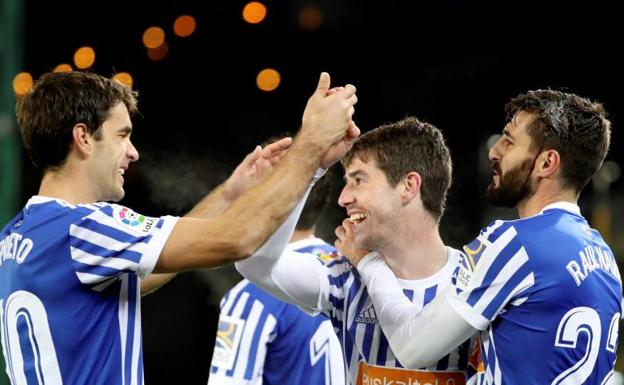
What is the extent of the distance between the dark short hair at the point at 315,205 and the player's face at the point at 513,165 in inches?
56.4

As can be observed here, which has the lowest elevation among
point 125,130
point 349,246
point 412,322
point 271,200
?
point 412,322

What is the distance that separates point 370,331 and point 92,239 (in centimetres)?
103

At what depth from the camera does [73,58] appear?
27.5ft

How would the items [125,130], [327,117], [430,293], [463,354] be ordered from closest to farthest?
[327,117], [125,130], [463,354], [430,293]

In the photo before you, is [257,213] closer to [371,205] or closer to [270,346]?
[371,205]

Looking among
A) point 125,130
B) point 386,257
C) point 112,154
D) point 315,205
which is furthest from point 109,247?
point 315,205

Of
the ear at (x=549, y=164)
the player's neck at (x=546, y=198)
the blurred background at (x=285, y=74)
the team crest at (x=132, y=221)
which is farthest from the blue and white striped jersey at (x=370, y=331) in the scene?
the blurred background at (x=285, y=74)

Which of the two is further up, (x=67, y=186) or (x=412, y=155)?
(x=412, y=155)

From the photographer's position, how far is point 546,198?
314cm

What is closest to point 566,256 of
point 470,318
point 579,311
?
point 579,311

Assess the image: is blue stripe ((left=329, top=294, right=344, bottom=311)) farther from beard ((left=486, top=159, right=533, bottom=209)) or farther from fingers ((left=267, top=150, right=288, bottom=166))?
beard ((left=486, top=159, right=533, bottom=209))

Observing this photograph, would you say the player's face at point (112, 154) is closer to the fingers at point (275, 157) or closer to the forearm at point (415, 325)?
the fingers at point (275, 157)

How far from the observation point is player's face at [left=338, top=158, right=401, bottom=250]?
334cm

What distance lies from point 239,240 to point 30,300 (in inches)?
24.9
